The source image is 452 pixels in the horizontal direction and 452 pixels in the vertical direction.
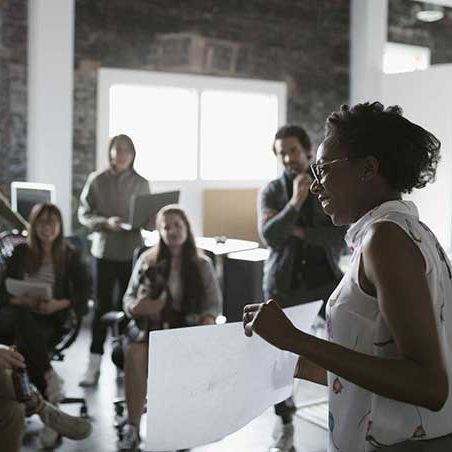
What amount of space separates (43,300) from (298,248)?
4.40ft

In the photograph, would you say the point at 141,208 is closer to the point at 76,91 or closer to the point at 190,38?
the point at 76,91

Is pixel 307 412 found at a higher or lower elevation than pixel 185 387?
lower

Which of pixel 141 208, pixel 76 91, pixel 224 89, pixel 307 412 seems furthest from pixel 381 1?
pixel 307 412

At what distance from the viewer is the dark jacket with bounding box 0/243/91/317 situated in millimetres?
3941

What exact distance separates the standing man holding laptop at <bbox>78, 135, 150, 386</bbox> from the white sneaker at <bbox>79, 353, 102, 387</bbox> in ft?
0.91

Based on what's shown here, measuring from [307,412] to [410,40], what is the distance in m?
5.48

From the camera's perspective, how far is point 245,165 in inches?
300

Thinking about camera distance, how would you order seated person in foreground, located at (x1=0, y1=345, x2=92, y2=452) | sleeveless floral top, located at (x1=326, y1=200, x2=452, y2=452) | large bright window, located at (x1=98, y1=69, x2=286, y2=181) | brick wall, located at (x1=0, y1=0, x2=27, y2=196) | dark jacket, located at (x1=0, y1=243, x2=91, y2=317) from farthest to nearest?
large bright window, located at (x1=98, y1=69, x2=286, y2=181) < brick wall, located at (x1=0, y1=0, x2=27, y2=196) < dark jacket, located at (x1=0, y1=243, x2=91, y2=317) < seated person in foreground, located at (x1=0, y1=345, x2=92, y2=452) < sleeveless floral top, located at (x1=326, y1=200, x2=452, y2=452)

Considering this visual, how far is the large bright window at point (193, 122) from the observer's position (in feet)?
22.0

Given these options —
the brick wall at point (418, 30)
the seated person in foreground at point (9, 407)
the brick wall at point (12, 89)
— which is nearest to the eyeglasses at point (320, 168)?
the seated person in foreground at point (9, 407)

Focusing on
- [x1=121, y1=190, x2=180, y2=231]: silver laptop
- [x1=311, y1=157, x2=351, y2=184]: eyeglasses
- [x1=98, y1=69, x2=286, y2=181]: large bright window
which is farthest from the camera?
[x1=98, y1=69, x2=286, y2=181]: large bright window

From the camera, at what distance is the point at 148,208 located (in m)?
4.84

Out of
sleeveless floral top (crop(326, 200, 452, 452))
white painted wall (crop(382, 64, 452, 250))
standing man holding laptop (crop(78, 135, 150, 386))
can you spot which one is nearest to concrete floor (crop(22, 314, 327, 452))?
standing man holding laptop (crop(78, 135, 150, 386))

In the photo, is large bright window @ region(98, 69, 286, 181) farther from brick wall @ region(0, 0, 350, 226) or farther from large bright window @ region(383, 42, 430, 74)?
large bright window @ region(383, 42, 430, 74)
